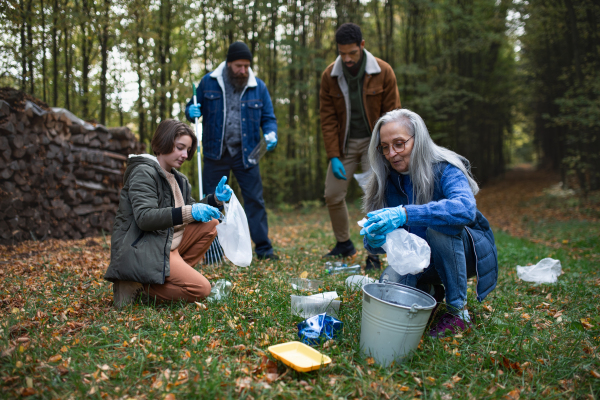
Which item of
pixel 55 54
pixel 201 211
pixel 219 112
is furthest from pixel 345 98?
pixel 55 54

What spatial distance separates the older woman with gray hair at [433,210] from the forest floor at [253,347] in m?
0.28

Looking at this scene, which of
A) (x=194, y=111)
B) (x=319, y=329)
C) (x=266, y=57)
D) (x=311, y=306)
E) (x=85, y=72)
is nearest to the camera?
(x=319, y=329)

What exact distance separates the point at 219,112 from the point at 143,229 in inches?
79.3

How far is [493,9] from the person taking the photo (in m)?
14.4

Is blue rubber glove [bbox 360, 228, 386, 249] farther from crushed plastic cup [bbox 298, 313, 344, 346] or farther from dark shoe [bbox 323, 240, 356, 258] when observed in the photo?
dark shoe [bbox 323, 240, 356, 258]

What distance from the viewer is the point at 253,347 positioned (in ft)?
6.95

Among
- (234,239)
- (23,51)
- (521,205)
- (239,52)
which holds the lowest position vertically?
(521,205)

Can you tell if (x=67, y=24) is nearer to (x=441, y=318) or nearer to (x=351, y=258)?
(x=351, y=258)

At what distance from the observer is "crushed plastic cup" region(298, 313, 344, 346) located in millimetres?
2182

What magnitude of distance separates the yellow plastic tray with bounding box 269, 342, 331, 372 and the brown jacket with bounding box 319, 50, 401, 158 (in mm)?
2495

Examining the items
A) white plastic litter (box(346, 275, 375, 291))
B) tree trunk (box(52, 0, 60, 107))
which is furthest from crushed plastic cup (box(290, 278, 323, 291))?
tree trunk (box(52, 0, 60, 107))

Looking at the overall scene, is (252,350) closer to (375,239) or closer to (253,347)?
(253,347)

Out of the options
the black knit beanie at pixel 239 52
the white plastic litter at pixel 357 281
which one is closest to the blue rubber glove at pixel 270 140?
the black knit beanie at pixel 239 52

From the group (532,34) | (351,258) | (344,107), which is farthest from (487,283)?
(532,34)
